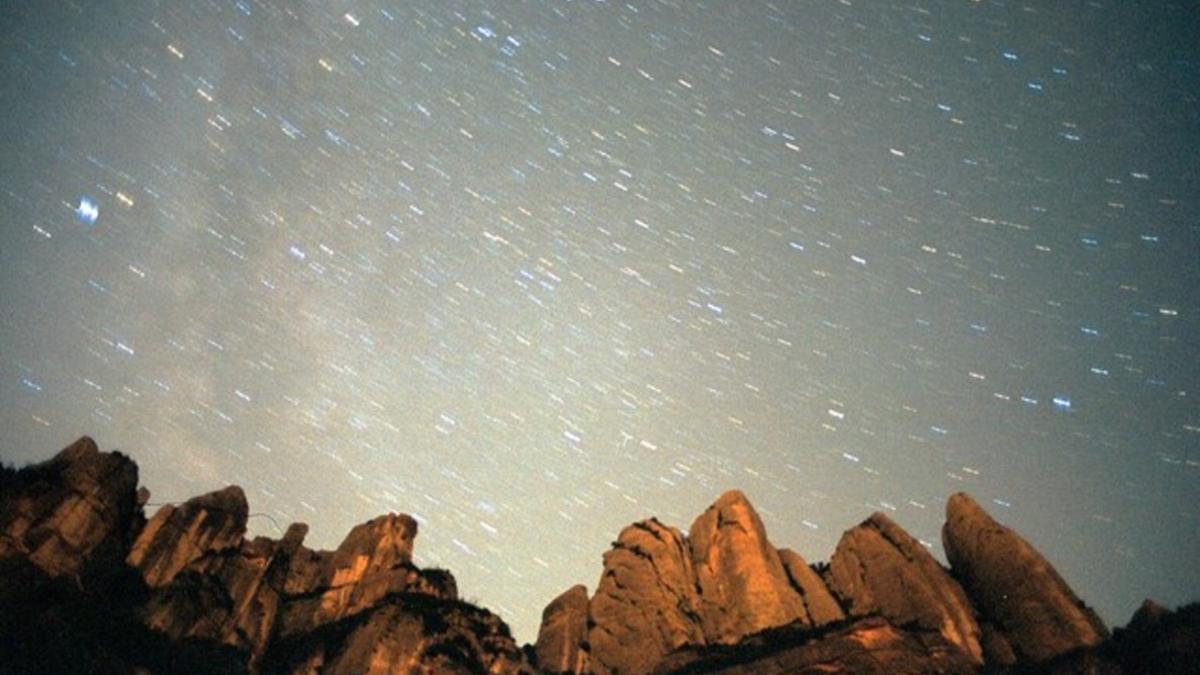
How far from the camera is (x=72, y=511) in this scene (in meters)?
38.8

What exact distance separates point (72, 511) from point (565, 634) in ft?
117

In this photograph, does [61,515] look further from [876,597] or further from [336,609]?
[876,597]

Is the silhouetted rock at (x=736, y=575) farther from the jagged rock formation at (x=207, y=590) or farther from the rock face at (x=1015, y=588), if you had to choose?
the jagged rock formation at (x=207, y=590)

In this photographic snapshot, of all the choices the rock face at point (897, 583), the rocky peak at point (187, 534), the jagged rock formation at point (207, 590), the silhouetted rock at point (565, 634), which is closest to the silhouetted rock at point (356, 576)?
the jagged rock formation at point (207, 590)

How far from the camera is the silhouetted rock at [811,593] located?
42531mm

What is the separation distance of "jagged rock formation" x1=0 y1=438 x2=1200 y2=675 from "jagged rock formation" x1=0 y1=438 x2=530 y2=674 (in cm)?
13

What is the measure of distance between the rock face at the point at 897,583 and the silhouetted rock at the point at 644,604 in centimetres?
1221

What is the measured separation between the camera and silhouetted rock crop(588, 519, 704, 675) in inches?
1711

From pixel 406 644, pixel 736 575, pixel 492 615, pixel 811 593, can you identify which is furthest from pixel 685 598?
pixel 406 644

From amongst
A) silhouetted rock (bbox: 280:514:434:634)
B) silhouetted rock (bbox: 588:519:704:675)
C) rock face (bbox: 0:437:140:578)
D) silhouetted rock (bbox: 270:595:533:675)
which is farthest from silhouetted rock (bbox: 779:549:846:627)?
rock face (bbox: 0:437:140:578)

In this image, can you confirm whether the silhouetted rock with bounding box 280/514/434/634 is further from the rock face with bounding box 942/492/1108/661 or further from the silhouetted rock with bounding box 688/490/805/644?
the rock face with bounding box 942/492/1108/661

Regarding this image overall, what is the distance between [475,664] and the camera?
41.0m

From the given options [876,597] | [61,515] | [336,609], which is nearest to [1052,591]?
[876,597]

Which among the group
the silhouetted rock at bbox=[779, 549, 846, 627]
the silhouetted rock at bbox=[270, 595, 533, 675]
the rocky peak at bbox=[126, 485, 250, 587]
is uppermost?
the rocky peak at bbox=[126, 485, 250, 587]
